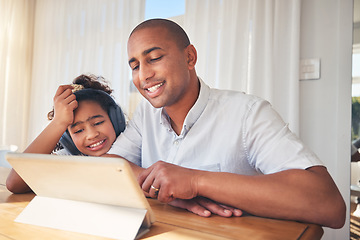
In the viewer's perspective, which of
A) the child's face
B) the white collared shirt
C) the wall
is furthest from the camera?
the wall

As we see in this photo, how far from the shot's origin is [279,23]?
2184 millimetres

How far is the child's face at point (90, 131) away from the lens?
1.47 m

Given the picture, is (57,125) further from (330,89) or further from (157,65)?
(330,89)

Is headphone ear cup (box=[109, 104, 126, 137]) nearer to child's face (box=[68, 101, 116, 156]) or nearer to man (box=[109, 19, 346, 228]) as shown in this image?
child's face (box=[68, 101, 116, 156])

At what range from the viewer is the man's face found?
110cm

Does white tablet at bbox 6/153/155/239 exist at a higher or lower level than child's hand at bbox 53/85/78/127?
lower

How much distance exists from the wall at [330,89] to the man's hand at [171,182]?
1504 millimetres

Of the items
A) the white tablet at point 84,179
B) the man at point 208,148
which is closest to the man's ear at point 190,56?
the man at point 208,148

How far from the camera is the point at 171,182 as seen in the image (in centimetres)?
74

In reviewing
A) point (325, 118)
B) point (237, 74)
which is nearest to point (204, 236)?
point (325, 118)

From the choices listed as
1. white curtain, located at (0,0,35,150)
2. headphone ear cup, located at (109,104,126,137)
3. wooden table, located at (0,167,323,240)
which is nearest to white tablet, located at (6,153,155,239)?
wooden table, located at (0,167,323,240)

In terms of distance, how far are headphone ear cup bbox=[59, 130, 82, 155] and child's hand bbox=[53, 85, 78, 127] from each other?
7.1 inches

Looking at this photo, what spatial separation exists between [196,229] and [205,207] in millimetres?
135

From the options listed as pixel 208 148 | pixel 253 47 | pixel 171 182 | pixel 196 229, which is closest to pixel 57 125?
pixel 208 148
